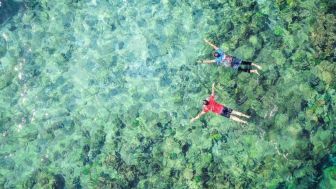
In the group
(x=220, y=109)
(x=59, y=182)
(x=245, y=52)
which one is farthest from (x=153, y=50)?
(x=59, y=182)

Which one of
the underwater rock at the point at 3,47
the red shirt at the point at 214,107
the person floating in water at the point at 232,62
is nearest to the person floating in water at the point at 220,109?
the red shirt at the point at 214,107

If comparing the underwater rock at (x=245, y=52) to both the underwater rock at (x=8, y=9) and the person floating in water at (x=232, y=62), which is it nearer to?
the person floating in water at (x=232, y=62)

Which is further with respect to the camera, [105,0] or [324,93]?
[105,0]

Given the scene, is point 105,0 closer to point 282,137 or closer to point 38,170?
point 38,170

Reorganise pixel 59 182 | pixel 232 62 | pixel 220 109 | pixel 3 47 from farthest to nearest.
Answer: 1. pixel 3 47
2. pixel 59 182
3. pixel 232 62
4. pixel 220 109

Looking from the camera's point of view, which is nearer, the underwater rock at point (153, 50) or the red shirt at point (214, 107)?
the red shirt at point (214, 107)

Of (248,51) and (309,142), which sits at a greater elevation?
(248,51)

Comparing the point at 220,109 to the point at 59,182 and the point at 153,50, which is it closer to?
the point at 153,50

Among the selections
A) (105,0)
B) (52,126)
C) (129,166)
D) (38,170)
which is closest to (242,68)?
(129,166)
